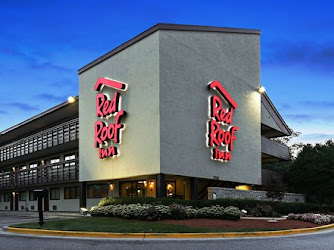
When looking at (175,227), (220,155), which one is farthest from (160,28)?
(175,227)

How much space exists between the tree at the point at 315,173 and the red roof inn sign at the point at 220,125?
1179 cm

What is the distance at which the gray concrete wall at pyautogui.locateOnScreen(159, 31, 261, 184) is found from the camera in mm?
27234

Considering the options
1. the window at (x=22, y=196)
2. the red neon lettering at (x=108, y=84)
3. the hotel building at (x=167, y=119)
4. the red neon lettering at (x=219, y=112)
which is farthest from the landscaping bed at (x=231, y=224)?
the window at (x=22, y=196)

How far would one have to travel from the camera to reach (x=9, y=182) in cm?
5134

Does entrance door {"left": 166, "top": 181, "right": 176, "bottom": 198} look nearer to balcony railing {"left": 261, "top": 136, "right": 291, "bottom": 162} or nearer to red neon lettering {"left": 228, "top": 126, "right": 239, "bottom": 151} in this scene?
red neon lettering {"left": 228, "top": 126, "right": 239, "bottom": 151}

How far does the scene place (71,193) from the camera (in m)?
41.0

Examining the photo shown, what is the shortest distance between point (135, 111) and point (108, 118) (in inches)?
130

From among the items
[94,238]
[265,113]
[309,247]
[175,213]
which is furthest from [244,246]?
A: [265,113]

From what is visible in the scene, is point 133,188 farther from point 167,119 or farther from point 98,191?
point 167,119

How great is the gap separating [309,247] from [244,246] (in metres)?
2.06

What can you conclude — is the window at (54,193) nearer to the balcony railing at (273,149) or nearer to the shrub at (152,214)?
the balcony railing at (273,149)

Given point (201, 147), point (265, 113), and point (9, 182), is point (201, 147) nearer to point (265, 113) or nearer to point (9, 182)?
point (265, 113)

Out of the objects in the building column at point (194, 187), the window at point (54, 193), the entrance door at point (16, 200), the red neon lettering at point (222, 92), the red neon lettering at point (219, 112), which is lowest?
the entrance door at point (16, 200)

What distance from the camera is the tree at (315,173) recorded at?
132 feet
